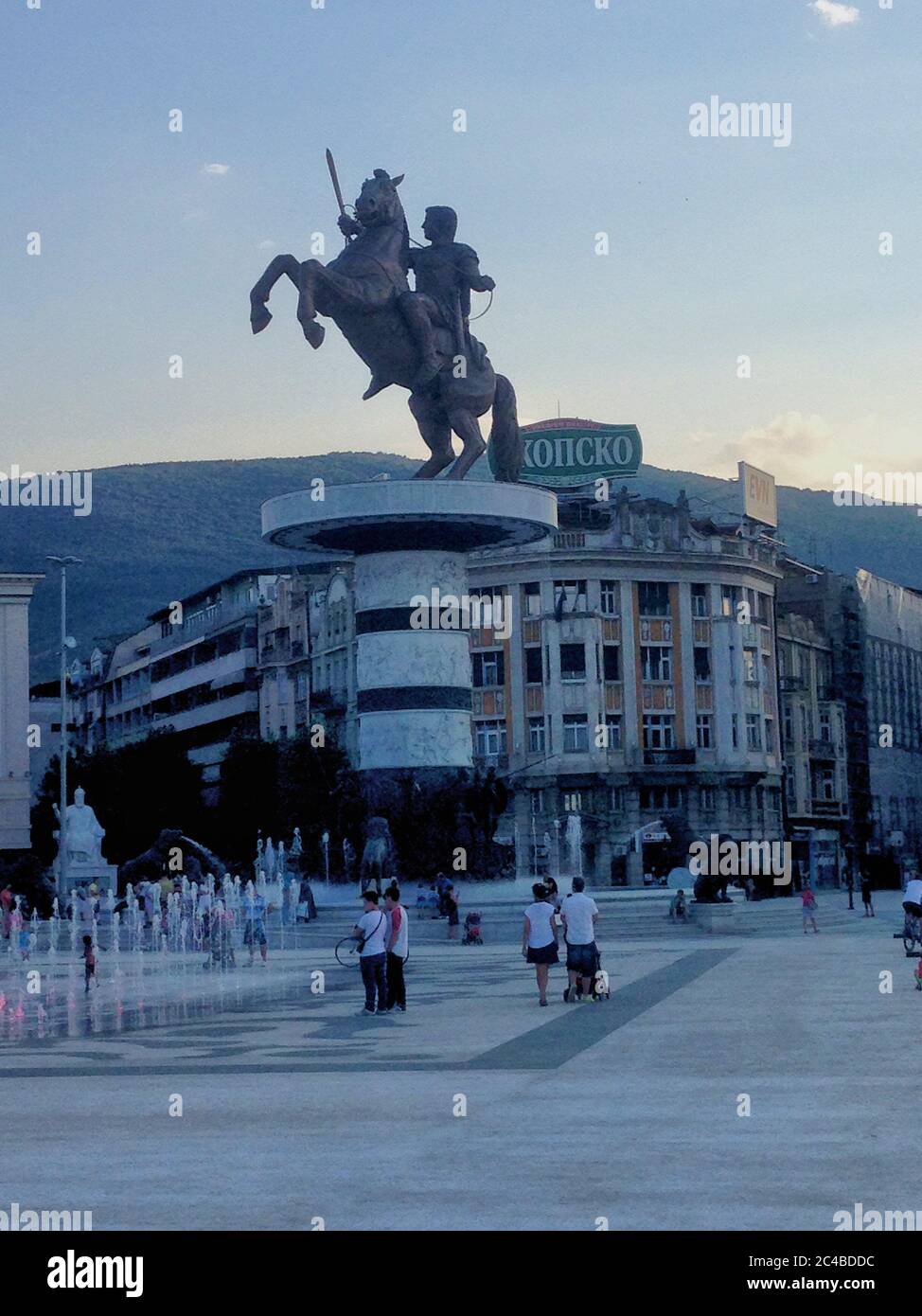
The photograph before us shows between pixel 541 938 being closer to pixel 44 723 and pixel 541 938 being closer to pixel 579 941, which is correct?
pixel 579 941

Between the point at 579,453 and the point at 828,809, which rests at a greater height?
the point at 579,453

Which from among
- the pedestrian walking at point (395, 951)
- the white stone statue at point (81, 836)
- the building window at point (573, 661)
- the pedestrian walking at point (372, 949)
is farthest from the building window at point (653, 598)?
the pedestrian walking at point (372, 949)

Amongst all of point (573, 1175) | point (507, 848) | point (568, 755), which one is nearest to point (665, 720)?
point (568, 755)

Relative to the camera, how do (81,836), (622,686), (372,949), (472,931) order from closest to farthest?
(372,949) < (472,931) < (81,836) < (622,686)

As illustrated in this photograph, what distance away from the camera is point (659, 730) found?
315ft

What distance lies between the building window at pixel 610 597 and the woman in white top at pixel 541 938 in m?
70.8

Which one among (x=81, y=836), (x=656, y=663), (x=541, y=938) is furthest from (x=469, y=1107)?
(x=656, y=663)

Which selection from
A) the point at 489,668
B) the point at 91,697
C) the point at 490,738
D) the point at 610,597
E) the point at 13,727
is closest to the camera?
the point at 490,738

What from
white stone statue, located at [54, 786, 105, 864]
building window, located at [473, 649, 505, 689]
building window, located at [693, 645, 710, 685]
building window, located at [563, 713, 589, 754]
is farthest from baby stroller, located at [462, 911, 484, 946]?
building window, located at [693, 645, 710, 685]

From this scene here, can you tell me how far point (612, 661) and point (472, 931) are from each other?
172 ft

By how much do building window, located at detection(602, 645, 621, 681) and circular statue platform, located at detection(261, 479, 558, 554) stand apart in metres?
43.5

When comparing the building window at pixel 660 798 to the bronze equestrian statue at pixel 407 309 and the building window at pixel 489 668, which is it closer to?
the building window at pixel 489 668

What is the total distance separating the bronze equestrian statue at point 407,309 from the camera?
1960 inches
